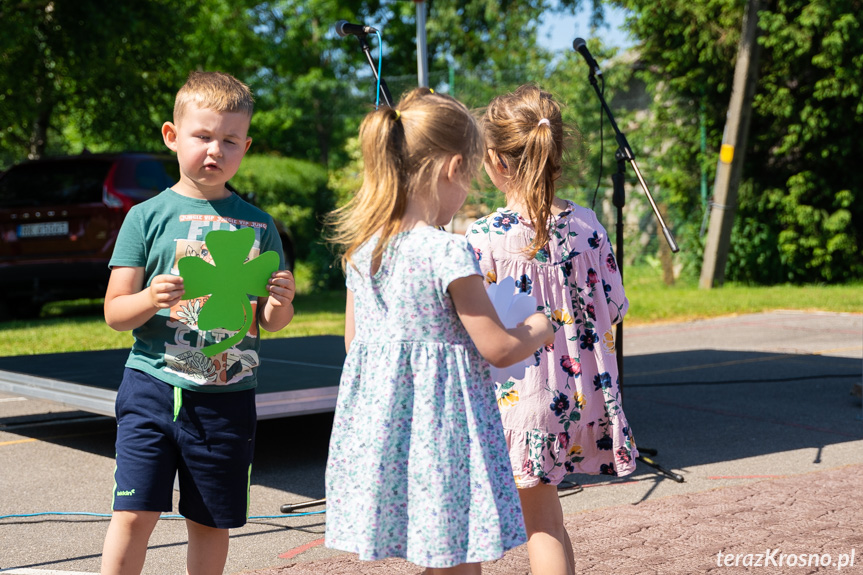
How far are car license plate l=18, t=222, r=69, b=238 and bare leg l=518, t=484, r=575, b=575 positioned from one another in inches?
369

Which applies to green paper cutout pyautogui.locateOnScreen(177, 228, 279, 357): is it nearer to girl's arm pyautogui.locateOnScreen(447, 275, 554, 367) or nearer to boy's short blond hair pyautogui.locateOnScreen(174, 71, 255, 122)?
boy's short blond hair pyautogui.locateOnScreen(174, 71, 255, 122)

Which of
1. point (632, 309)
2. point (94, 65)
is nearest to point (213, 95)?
point (632, 309)

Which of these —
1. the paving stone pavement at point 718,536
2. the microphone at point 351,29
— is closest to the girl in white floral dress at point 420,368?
the paving stone pavement at point 718,536

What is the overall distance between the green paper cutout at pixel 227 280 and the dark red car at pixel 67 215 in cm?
865

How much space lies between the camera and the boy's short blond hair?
2561 millimetres

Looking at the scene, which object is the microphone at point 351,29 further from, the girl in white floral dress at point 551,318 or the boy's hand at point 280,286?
the boy's hand at point 280,286

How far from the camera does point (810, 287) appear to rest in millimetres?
16781

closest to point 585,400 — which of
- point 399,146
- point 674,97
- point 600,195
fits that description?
point 399,146

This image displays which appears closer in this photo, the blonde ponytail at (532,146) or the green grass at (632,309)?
the blonde ponytail at (532,146)

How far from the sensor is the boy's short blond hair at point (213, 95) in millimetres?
2561

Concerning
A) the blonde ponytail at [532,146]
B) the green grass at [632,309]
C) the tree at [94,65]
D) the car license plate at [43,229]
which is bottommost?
the green grass at [632,309]

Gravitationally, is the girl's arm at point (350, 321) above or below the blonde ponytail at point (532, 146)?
below

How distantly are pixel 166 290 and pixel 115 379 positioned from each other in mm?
2808

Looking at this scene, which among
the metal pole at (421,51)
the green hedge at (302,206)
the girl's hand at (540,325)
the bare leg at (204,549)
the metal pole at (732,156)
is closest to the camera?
the girl's hand at (540,325)
